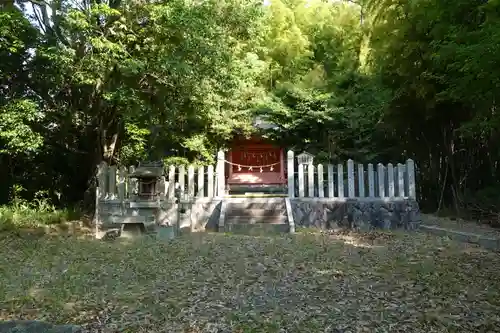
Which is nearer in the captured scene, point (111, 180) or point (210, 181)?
point (111, 180)

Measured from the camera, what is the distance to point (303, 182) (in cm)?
988

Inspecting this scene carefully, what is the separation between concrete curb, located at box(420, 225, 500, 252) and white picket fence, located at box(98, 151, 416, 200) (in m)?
1.15

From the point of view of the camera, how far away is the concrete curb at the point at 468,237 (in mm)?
6703

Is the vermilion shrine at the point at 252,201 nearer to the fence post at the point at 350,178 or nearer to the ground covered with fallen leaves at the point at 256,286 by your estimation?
the fence post at the point at 350,178

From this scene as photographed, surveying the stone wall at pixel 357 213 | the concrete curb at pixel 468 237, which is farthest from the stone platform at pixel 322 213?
the concrete curb at pixel 468 237

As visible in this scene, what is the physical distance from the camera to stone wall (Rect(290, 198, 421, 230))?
9273mm

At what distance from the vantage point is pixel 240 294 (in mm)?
4336

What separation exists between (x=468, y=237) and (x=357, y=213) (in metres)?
2.56

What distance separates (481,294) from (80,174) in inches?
447

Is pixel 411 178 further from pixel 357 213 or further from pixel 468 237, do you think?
pixel 468 237

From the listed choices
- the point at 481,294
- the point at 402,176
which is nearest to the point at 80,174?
the point at 402,176

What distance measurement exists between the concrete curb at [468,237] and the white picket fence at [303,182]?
3.78ft

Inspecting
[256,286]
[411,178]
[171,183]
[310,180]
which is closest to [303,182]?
[310,180]

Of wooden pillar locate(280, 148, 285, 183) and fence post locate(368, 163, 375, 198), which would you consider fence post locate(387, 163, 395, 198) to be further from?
wooden pillar locate(280, 148, 285, 183)
